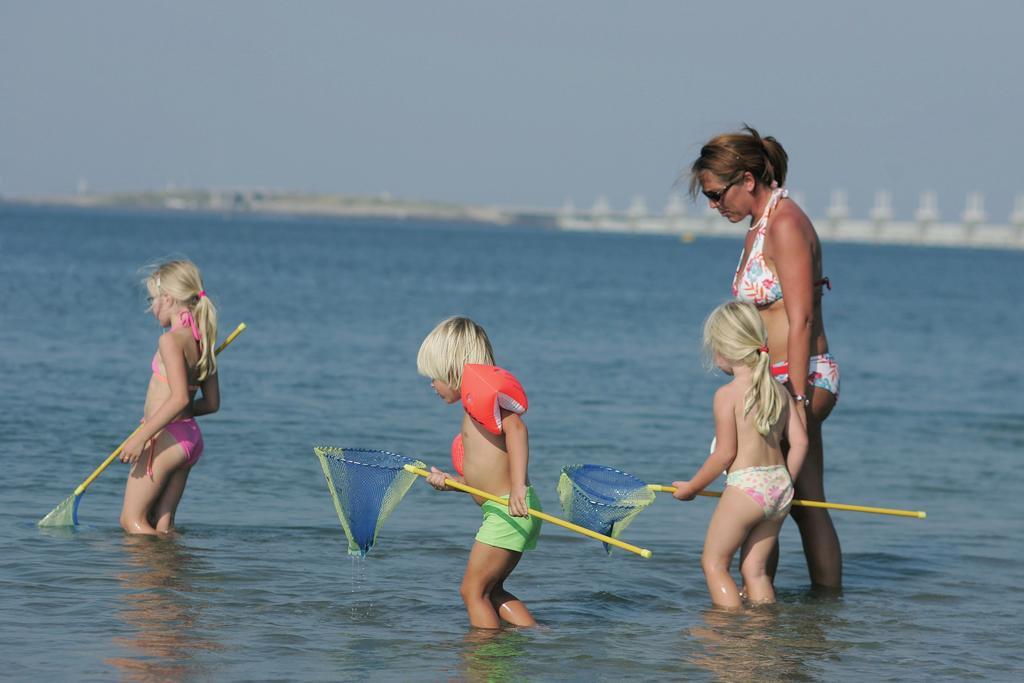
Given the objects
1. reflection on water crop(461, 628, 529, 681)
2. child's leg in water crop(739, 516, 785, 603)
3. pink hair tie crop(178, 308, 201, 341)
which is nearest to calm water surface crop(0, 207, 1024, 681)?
reflection on water crop(461, 628, 529, 681)

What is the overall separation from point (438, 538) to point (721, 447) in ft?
8.50

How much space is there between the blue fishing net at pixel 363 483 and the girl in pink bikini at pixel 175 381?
133cm

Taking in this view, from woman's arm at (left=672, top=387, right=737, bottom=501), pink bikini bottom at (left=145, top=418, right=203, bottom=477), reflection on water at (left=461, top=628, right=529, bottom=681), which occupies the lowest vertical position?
reflection on water at (left=461, top=628, right=529, bottom=681)

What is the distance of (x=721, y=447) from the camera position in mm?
5688

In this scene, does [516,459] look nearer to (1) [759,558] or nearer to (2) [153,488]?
(1) [759,558]

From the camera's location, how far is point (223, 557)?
704 cm

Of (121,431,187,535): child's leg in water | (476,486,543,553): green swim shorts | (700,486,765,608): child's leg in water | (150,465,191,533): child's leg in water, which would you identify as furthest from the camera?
(150,465,191,533): child's leg in water

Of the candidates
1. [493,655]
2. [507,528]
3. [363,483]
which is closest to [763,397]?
[507,528]

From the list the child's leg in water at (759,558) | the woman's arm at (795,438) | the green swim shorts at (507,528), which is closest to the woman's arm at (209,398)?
the green swim shorts at (507,528)

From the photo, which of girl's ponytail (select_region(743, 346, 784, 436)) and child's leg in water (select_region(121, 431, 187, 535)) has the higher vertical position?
girl's ponytail (select_region(743, 346, 784, 436))

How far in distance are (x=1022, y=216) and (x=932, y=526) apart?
163m

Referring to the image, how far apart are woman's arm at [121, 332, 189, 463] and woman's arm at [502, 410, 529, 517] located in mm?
2212

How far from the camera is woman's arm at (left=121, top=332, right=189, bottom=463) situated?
6770 mm

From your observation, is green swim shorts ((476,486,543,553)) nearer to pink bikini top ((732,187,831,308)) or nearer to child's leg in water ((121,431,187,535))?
pink bikini top ((732,187,831,308))
